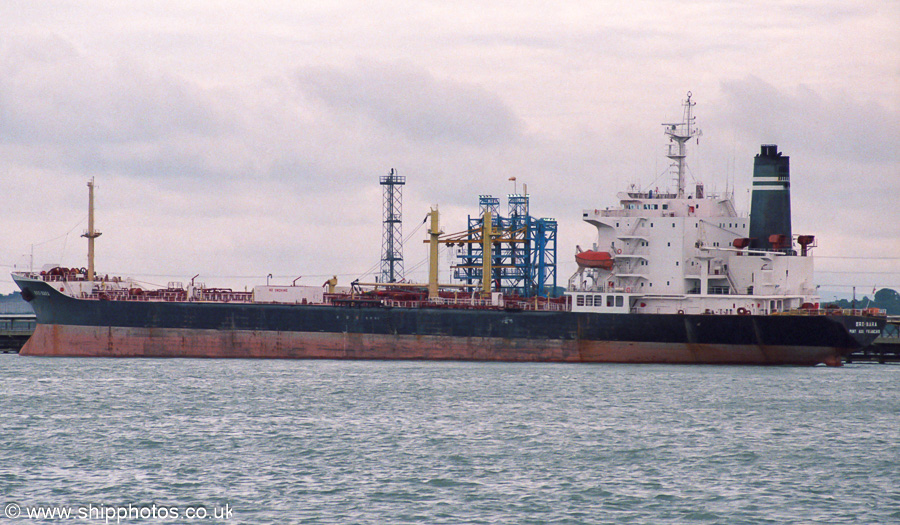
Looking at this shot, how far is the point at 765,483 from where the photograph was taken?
Answer: 86.0ft

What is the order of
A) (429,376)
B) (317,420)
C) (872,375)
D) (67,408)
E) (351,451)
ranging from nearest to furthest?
(351,451) < (317,420) < (67,408) < (429,376) < (872,375)

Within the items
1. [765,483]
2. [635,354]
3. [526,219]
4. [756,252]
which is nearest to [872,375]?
[756,252]

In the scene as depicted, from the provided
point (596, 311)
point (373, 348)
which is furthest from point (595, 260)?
point (373, 348)

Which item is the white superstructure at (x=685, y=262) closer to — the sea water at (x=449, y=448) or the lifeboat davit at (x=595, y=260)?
the lifeboat davit at (x=595, y=260)

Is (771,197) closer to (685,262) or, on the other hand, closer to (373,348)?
(685,262)

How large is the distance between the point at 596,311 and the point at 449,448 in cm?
2760

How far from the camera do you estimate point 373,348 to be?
5825cm

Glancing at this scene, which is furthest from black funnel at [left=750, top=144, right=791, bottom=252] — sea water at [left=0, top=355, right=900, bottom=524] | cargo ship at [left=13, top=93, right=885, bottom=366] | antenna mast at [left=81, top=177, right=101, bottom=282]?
antenna mast at [left=81, top=177, right=101, bottom=282]

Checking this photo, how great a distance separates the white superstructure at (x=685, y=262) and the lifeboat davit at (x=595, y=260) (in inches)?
2.1

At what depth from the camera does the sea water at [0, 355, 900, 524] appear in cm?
2348

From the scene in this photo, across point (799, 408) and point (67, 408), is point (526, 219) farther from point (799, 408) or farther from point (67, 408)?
point (67, 408)

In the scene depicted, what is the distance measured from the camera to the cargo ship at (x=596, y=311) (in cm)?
5406

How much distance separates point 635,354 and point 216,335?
2250 cm

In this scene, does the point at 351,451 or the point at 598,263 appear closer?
the point at 351,451
